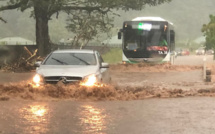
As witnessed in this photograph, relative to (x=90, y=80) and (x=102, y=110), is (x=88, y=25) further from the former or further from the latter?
(x=102, y=110)

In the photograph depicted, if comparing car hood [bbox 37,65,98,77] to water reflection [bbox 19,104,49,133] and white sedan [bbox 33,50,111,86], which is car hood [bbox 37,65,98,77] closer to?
white sedan [bbox 33,50,111,86]

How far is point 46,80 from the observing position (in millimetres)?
14375

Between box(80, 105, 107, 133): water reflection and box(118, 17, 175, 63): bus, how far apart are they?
1858 centimetres

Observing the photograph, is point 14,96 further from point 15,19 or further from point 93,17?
point 15,19

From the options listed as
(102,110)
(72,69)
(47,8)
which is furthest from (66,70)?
(47,8)

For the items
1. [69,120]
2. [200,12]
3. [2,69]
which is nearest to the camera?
[69,120]

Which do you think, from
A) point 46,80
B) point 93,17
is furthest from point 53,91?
point 93,17

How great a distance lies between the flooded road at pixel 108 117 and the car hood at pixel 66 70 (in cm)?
81

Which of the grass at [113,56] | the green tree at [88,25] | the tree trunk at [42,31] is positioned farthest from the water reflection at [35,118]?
the grass at [113,56]

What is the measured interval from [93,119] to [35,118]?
126cm

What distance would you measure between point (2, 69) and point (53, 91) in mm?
18083

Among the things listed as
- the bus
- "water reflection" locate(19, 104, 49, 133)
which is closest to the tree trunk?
the bus

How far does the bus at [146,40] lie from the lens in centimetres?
3164

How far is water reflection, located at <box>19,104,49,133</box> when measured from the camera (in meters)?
9.62
